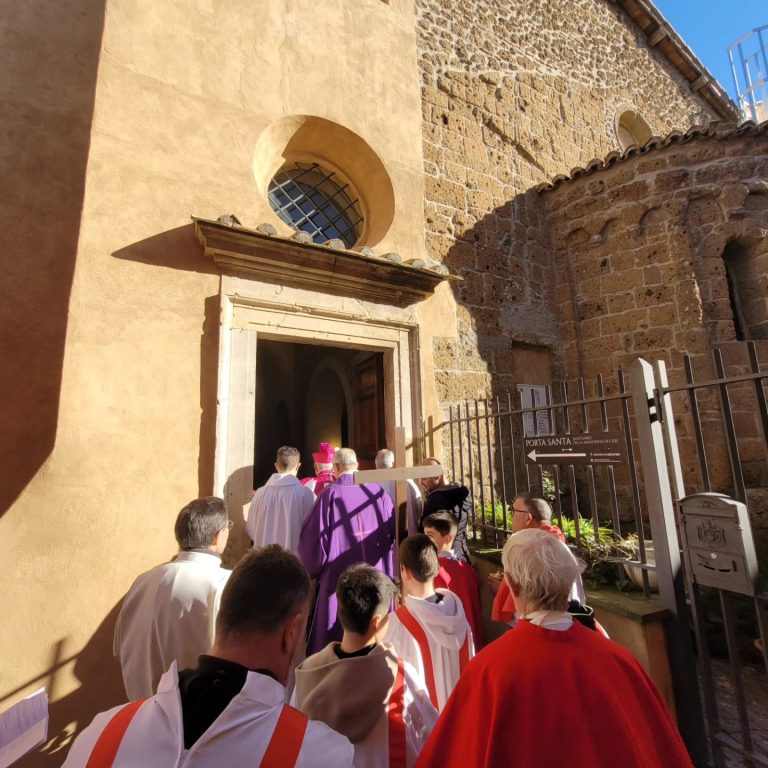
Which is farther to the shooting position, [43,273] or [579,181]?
[579,181]

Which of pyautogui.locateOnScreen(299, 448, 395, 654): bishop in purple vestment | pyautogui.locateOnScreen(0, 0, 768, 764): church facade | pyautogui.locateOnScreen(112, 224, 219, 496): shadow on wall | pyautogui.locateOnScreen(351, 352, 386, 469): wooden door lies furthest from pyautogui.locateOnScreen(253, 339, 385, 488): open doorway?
pyautogui.locateOnScreen(112, 224, 219, 496): shadow on wall

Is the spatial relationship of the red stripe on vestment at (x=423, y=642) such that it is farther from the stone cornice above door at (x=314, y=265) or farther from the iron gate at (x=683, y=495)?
the stone cornice above door at (x=314, y=265)

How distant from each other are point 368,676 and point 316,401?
7144 millimetres

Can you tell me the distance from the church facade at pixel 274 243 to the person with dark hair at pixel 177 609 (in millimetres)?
1398

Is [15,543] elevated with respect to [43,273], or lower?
lower

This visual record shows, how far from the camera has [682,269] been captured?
18.6 ft

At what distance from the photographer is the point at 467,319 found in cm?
573

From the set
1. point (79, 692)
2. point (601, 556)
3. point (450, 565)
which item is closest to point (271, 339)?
point (450, 565)

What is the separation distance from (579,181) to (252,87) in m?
4.76

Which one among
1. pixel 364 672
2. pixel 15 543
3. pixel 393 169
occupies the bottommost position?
pixel 364 672

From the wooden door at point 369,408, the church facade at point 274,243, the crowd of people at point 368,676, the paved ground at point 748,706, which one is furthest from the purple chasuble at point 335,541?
the paved ground at point 748,706

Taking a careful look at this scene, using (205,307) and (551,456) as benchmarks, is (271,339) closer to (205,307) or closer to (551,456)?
(205,307)

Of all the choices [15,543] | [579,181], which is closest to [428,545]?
[15,543]

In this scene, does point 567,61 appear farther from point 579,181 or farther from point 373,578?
point 373,578
